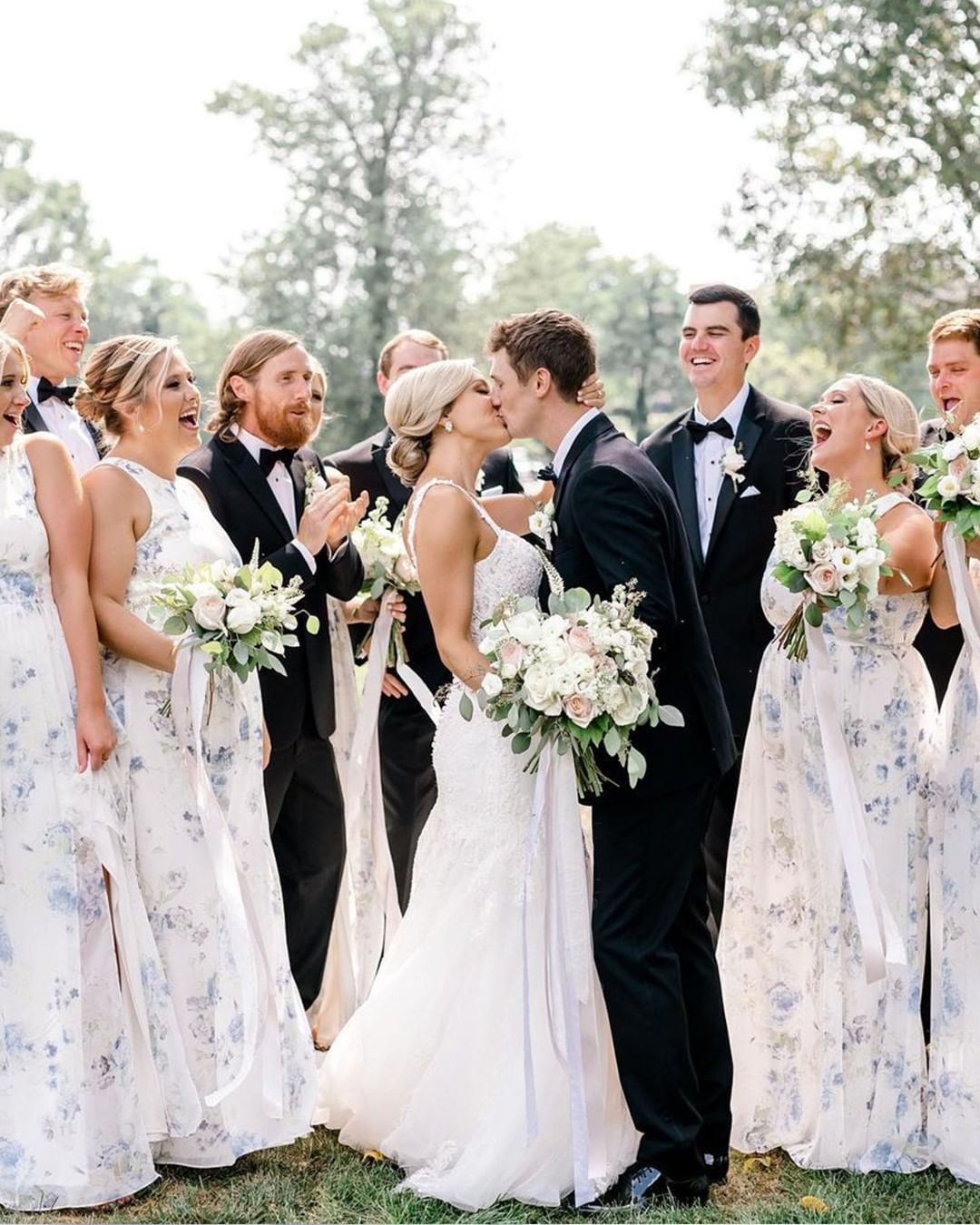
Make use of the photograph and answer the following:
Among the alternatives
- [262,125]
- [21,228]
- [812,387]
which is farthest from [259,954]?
[812,387]

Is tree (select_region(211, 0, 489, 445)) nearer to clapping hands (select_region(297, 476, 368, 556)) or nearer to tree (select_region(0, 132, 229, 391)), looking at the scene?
tree (select_region(0, 132, 229, 391))

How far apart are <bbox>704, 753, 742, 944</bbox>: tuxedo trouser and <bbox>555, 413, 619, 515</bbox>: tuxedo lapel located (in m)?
1.83

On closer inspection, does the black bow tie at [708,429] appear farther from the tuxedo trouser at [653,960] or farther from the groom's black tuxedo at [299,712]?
the tuxedo trouser at [653,960]

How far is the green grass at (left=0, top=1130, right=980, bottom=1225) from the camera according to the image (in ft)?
15.5

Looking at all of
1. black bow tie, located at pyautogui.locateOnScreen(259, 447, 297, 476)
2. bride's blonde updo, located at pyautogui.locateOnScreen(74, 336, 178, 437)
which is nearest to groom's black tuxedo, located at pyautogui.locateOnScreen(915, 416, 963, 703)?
black bow tie, located at pyautogui.locateOnScreen(259, 447, 297, 476)

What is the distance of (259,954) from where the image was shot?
5293 mm

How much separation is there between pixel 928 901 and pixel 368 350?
4129cm

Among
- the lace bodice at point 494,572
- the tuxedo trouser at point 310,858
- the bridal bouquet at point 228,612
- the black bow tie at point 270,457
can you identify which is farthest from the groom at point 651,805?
the tuxedo trouser at point 310,858

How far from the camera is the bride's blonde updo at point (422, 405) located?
5215 mm

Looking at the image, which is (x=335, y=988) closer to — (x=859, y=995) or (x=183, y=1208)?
(x=183, y=1208)

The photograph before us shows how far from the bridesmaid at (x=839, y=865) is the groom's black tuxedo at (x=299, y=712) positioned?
1.77m

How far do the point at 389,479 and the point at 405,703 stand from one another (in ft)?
3.40

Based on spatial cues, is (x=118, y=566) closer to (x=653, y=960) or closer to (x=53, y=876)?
(x=53, y=876)

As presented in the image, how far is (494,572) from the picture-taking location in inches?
203
